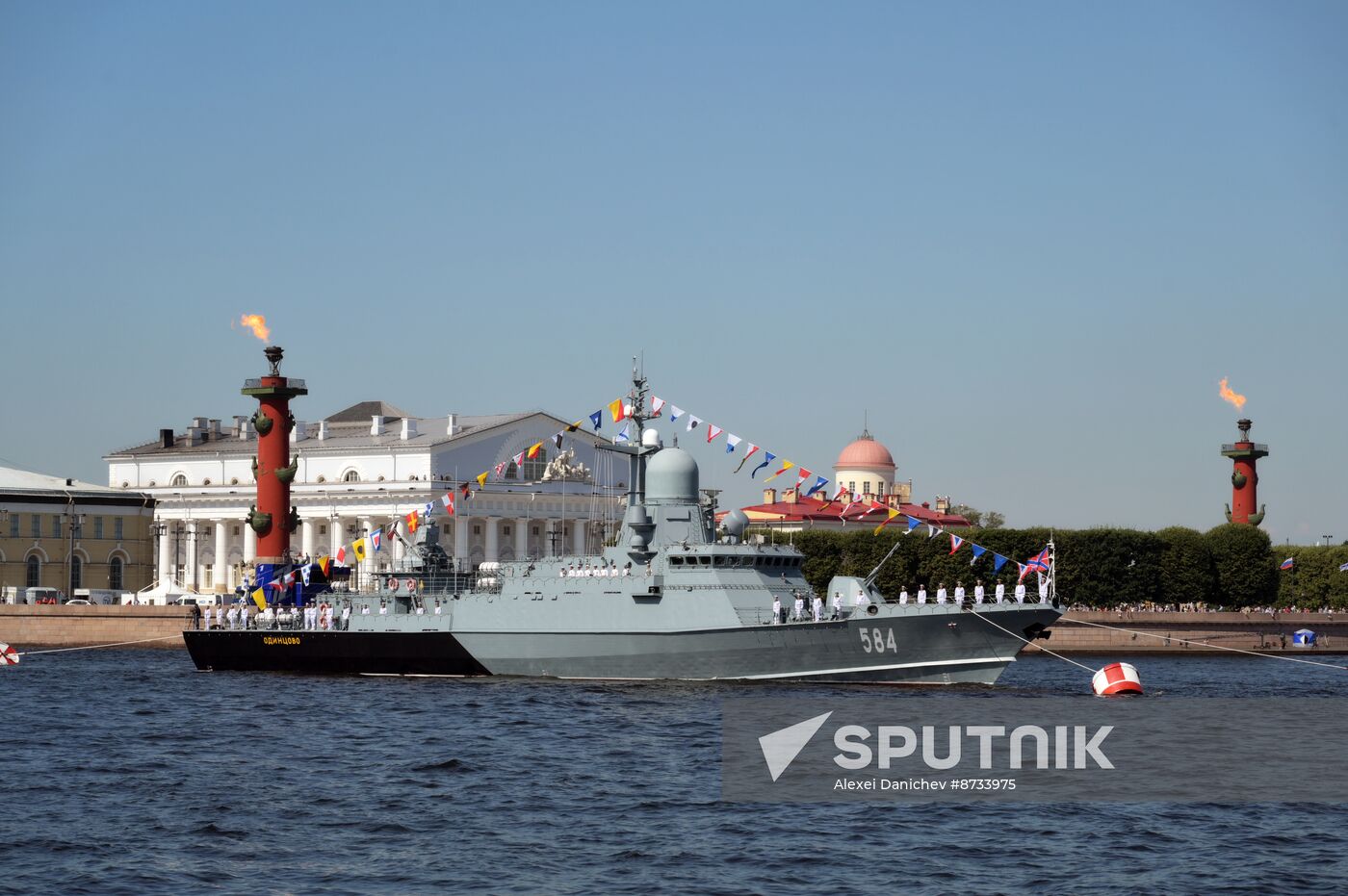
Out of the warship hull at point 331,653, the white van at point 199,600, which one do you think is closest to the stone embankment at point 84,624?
the white van at point 199,600

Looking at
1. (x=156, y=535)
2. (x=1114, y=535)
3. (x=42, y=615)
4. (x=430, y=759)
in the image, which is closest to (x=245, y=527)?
(x=156, y=535)

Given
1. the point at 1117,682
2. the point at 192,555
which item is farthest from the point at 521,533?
the point at 1117,682

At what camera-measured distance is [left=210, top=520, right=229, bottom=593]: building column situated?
108 m

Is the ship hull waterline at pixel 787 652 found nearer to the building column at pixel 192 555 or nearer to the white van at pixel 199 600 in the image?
the white van at pixel 199 600

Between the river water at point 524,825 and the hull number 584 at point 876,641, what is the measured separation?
7.63 metres

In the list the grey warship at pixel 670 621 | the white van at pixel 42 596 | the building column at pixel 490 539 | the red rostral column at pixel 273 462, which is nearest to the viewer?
the grey warship at pixel 670 621

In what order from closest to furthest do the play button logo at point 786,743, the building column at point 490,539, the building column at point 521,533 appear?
the play button logo at point 786,743
the building column at point 490,539
the building column at point 521,533

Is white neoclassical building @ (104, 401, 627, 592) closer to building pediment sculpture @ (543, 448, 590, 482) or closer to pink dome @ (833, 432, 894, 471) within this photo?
building pediment sculpture @ (543, 448, 590, 482)

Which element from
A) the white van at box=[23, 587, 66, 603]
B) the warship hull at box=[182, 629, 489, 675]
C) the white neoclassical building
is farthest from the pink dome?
the warship hull at box=[182, 629, 489, 675]

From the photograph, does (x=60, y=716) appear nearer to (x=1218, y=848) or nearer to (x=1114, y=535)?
(x=1218, y=848)

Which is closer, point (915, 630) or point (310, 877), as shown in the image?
point (310, 877)

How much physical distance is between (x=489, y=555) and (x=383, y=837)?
81.7m

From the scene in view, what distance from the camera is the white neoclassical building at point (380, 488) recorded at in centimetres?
10500

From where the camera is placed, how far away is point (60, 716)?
42469 mm
